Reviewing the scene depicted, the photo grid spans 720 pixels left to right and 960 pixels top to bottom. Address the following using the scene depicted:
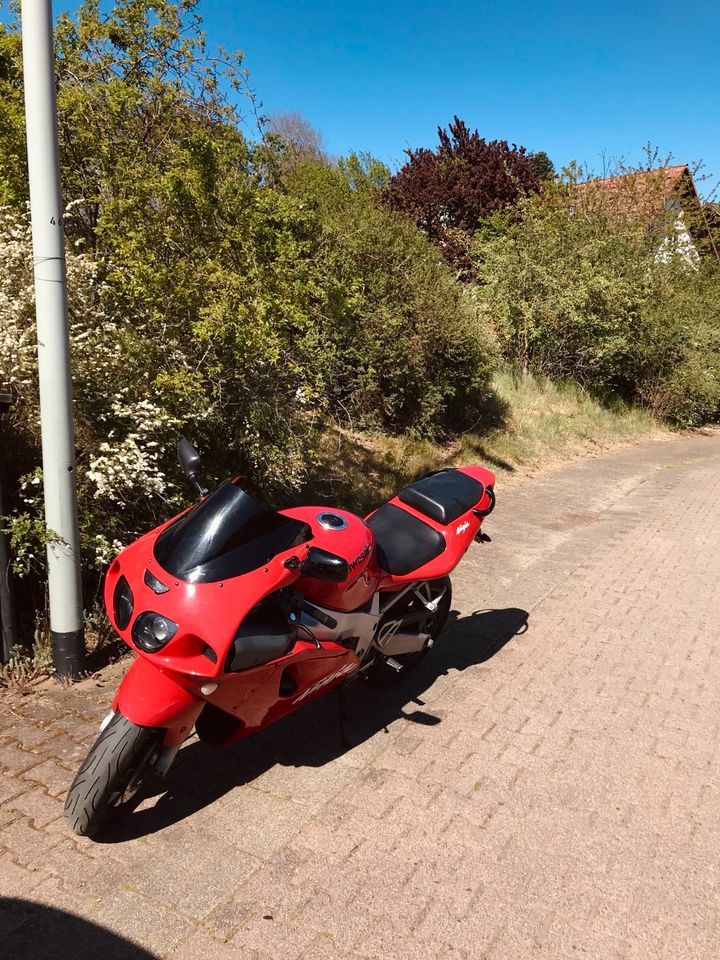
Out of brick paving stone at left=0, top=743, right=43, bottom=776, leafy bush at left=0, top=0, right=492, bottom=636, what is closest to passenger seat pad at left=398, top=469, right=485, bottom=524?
leafy bush at left=0, top=0, right=492, bottom=636

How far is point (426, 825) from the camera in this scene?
117 inches

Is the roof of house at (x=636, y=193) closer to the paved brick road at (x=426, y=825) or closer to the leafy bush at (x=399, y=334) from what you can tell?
the leafy bush at (x=399, y=334)

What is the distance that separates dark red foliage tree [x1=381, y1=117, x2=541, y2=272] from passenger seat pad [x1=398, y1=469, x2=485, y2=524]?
1728cm

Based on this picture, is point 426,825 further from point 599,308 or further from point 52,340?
point 599,308

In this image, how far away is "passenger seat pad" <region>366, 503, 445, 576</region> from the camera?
3834 millimetres

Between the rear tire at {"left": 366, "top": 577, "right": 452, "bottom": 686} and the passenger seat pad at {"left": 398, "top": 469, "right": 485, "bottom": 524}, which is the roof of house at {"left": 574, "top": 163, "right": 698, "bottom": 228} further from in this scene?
the rear tire at {"left": 366, "top": 577, "right": 452, "bottom": 686}

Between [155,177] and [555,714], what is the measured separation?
443cm

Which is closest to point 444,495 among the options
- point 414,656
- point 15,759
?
point 414,656

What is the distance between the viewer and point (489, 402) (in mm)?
12688

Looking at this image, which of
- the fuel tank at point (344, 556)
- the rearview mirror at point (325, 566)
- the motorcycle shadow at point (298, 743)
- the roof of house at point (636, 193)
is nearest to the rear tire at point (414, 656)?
the motorcycle shadow at point (298, 743)

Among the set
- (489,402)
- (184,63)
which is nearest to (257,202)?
(184,63)

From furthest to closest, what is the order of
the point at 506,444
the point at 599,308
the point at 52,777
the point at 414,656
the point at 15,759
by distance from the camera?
the point at 599,308
the point at 506,444
the point at 414,656
the point at 15,759
the point at 52,777

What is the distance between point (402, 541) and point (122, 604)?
1755mm

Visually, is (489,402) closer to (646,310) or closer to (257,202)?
(646,310)
